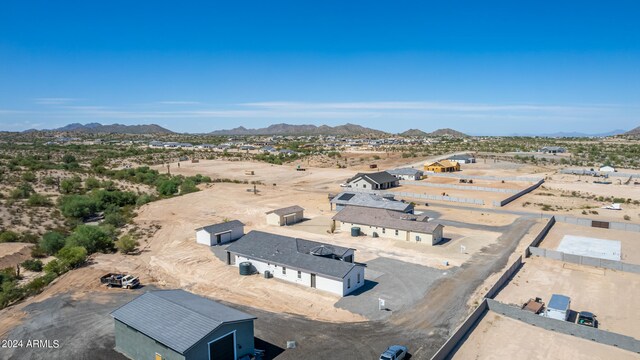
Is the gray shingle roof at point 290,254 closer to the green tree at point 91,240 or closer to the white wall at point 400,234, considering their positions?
the white wall at point 400,234

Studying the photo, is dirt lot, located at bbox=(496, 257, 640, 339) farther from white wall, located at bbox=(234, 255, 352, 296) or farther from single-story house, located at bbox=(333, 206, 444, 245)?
white wall, located at bbox=(234, 255, 352, 296)

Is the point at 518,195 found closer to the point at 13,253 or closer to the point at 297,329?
the point at 297,329

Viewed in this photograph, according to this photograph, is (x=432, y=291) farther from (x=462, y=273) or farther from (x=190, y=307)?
(x=190, y=307)

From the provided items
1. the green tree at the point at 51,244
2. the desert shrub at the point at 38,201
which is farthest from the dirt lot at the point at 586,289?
the desert shrub at the point at 38,201

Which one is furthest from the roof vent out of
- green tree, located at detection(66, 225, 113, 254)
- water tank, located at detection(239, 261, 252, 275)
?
green tree, located at detection(66, 225, 113, 254)

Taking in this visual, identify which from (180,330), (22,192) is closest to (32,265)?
(180,330)
